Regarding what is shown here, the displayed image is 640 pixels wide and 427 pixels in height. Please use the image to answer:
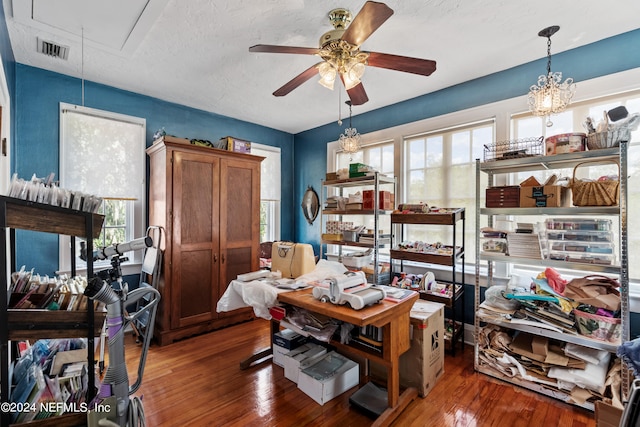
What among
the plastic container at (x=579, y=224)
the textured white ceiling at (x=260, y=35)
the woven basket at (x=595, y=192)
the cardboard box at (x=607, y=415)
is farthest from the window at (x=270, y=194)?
the cardboard box at (x=607, y=415)

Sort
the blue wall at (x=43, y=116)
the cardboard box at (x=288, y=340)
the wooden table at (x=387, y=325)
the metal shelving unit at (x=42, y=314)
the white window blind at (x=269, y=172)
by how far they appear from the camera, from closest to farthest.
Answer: the metal shelving unit at (x=42, y=314), the wooden table at (x=387, y=325), the cardboard box at (x=288, y=340), the blue wall at (x=43, y=116), the white window blind at (x=269, y=172)

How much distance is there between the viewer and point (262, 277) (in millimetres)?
2498

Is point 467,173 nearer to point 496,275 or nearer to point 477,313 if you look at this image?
point 496,275

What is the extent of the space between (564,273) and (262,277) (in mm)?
2637

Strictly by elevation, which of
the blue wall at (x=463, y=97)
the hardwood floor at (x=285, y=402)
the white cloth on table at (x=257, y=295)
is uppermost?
the blue wall at (x=463, y=97)

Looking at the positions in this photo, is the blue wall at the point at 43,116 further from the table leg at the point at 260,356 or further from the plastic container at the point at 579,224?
the plastic container at the point at 579,224

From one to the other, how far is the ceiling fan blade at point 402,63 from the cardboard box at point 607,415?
198cm

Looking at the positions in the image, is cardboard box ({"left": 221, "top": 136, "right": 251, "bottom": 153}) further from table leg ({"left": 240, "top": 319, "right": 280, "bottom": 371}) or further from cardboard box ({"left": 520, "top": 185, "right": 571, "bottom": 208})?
cardboard box ({"left": 520, "top": 185, "right": 571, "bottom": 208})

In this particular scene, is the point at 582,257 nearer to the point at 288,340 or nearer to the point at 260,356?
the point at 288,340

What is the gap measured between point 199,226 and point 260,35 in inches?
77.4

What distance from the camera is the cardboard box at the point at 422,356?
7.00ft

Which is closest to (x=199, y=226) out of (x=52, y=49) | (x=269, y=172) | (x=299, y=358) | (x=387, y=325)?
(x=269, y=172)

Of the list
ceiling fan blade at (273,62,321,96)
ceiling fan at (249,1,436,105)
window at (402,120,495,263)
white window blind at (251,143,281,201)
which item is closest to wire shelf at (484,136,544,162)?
window at (402,120,495,263)

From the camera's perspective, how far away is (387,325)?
186 cm
